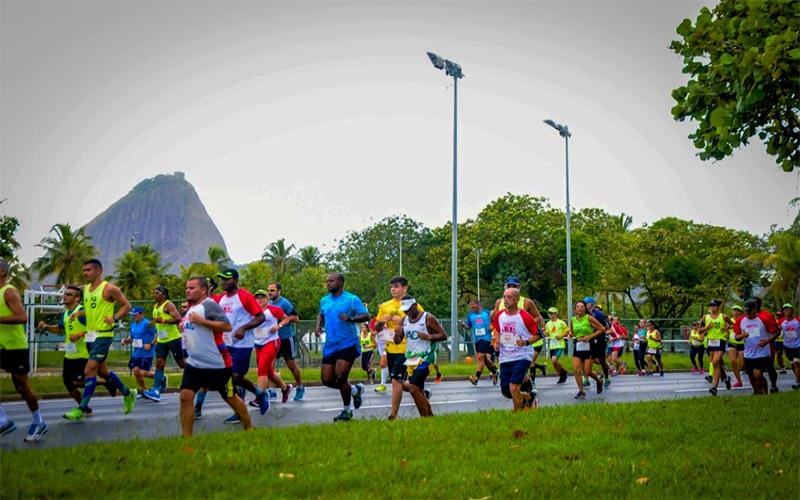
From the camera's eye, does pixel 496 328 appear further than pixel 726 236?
No

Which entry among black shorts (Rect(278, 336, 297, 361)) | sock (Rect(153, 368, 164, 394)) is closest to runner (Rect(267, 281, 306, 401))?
black shorts (Rect(278, 336, 297, 361))

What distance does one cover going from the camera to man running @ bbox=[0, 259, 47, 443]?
9805 millimetres

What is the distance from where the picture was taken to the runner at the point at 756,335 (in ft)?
51.9

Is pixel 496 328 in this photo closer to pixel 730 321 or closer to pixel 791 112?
pixel 791 112

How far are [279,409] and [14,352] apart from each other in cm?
518

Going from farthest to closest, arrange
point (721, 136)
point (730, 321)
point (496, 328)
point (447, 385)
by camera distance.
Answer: point (447, 385) → point (730, 321) → point (496, 328) → point (721, 136)

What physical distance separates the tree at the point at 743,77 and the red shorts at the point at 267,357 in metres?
7.30

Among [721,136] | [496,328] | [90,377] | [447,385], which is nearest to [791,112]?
[721,136]

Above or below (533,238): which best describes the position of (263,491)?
below

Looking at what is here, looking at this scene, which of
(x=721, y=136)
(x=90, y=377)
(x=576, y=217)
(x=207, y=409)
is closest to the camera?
(x=721, y=136)

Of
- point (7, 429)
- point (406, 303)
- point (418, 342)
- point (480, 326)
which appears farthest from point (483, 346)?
point (7, 429)

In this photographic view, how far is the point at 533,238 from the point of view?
2421 inches

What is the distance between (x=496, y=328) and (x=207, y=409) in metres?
5.40

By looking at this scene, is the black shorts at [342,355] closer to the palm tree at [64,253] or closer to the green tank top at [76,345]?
the green tank top at [76,345]
